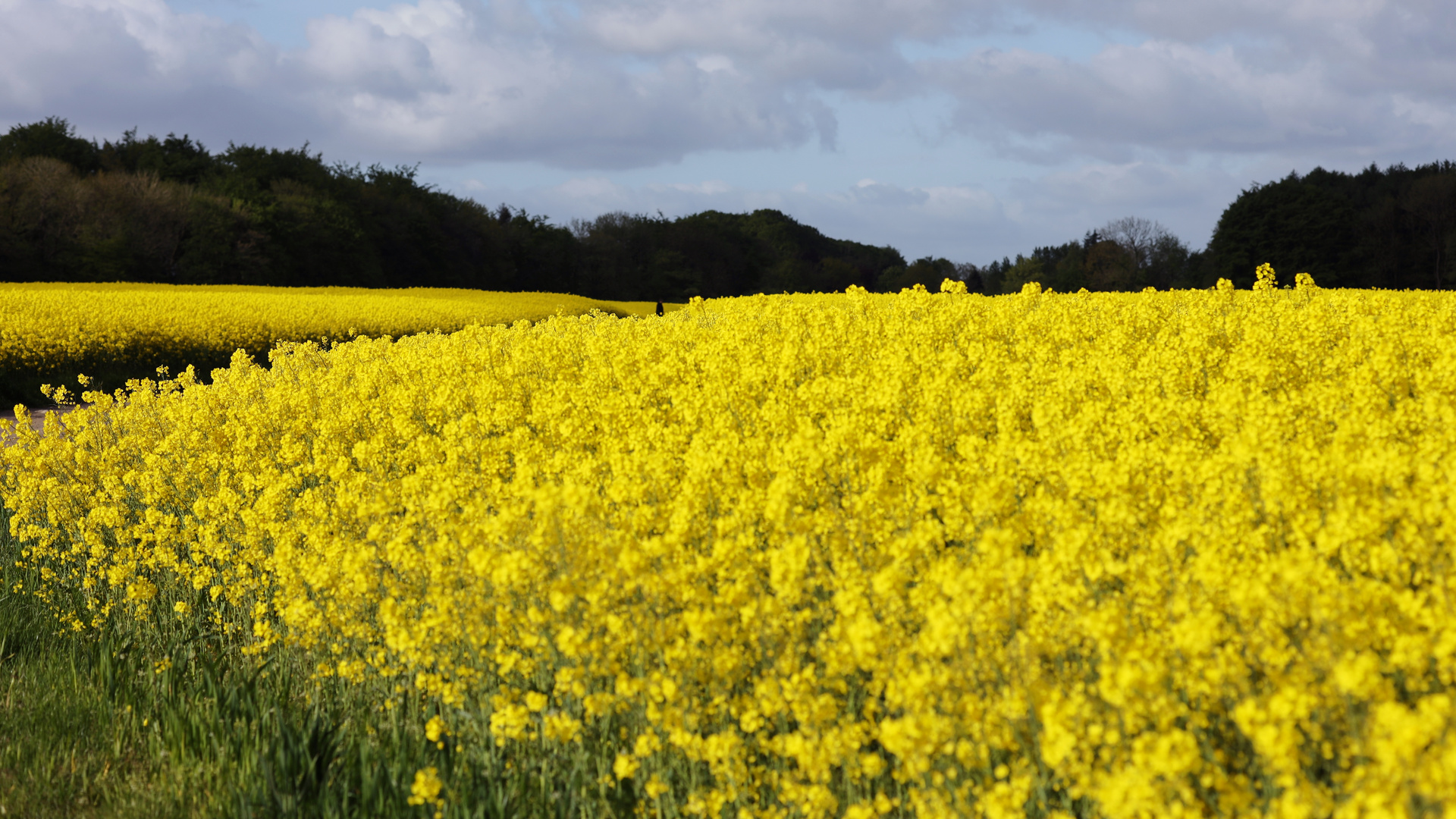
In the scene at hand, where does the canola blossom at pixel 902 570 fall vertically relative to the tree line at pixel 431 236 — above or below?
below

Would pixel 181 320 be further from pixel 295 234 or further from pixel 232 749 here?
pixel 295 234

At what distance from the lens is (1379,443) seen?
5.20 m

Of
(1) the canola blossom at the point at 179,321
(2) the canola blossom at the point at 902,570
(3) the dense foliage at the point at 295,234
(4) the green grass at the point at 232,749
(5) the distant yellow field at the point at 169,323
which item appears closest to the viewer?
(2) the canola blossom at the point at 902,570

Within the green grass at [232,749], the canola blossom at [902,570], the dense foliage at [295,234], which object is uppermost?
the dense foliage at [295,234]

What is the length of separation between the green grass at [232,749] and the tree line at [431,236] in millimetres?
44606

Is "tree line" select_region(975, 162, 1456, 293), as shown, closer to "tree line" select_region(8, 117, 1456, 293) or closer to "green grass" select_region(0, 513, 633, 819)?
"tree line" select_region(8, 117, 1456, 293)

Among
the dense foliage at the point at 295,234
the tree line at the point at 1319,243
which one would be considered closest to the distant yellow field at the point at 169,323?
the dense foliage at the point at 295,234

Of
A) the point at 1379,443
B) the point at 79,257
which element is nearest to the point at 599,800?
the point at 1379,443

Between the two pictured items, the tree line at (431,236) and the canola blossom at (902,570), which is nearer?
the canola blossom at (902,570)

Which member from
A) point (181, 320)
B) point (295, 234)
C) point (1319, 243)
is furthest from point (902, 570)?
point (1319, 243)

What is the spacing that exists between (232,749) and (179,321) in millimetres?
22866

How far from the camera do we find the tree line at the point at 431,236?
4466cm

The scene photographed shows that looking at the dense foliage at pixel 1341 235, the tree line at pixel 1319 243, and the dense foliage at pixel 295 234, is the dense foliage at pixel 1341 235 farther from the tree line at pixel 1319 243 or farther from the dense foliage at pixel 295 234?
the dense foliage at pixel 295 234

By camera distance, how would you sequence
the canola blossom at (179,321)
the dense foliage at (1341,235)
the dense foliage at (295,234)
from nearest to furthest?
the canola blossom at (179,321) → the dense foliage at (295,234) → the dense foliage at (1341,235)
